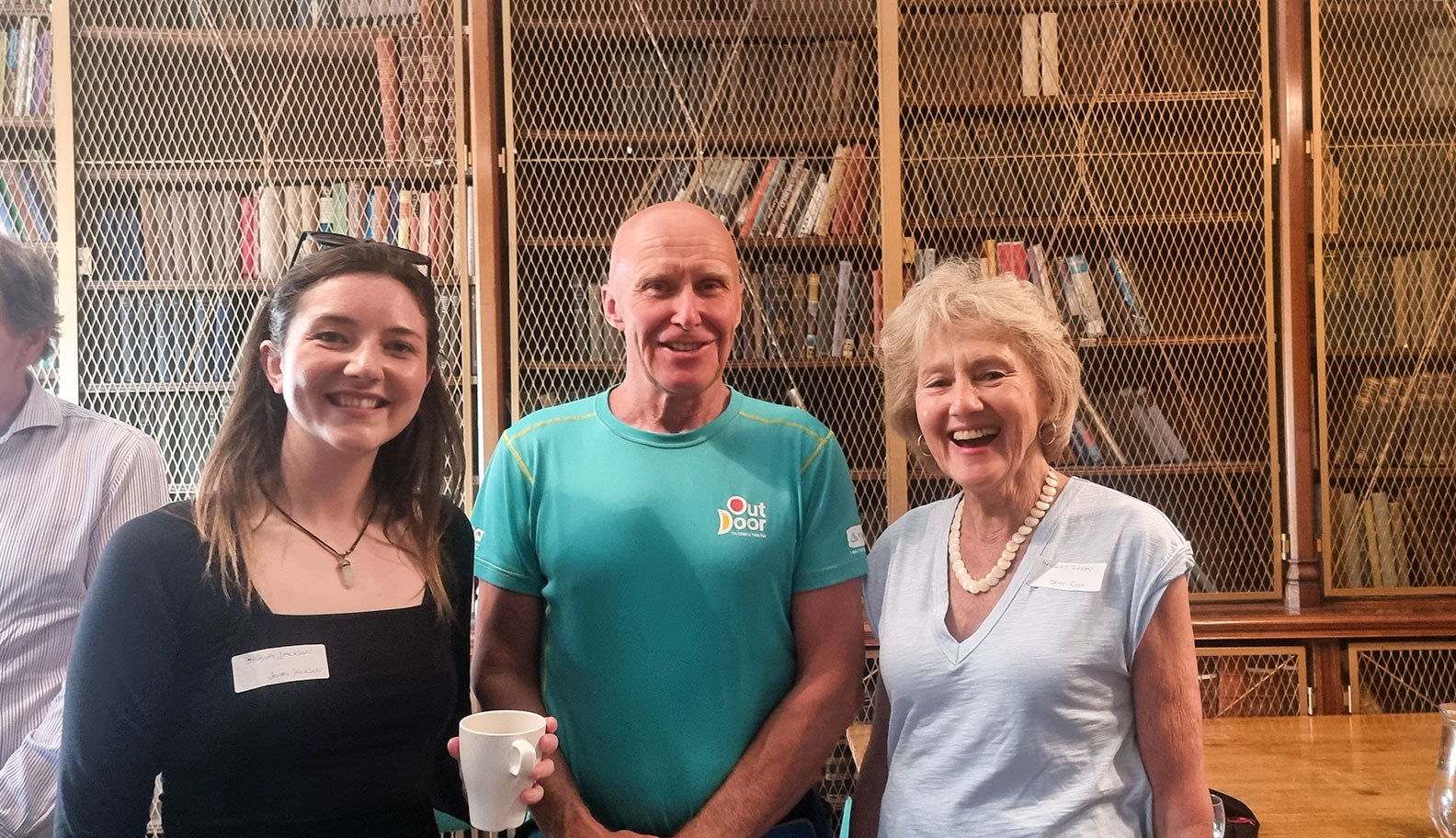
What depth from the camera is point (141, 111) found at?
12.1 ft

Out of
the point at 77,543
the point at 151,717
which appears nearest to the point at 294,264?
the point at 151,717

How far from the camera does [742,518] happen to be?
1.61 meters

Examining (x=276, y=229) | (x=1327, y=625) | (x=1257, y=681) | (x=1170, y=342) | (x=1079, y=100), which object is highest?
(x=1079, y=100)

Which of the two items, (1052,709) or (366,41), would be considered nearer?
(1052,709)

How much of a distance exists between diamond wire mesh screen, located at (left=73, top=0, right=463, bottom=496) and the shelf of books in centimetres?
33

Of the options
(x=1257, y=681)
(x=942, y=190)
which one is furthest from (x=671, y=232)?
(x=1257, y=681)

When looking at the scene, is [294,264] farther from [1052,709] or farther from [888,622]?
[1052,709]

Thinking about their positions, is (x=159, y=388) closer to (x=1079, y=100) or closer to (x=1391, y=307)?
(x=1079, y=100)

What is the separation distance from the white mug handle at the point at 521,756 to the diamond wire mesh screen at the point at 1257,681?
2.92m

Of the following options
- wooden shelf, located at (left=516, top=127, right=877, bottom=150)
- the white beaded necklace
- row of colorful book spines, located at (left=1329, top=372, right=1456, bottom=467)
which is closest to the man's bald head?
the white beaded necklace

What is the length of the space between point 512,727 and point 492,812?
94 millimetres

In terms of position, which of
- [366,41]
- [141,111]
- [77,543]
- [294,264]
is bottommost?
[77,543]

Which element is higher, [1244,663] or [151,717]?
[151,717]

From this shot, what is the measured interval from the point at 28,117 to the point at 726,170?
8.11 ft
